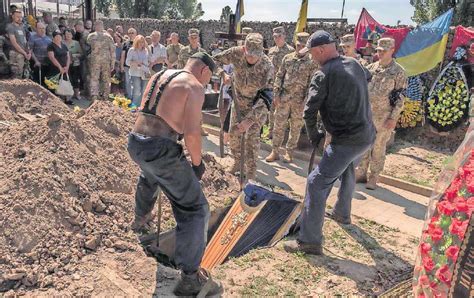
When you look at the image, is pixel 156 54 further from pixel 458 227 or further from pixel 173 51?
pixel 458 227

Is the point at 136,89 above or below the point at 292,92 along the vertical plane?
below

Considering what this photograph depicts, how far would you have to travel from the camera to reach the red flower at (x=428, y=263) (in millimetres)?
2600

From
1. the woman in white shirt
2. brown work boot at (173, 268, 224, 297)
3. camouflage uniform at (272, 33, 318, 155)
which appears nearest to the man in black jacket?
brown work boot at (173, 268, 224, 297)

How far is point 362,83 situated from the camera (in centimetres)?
378

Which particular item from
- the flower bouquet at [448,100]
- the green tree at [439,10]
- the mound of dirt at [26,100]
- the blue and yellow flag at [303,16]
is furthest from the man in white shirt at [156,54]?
the green tree at [439,10]

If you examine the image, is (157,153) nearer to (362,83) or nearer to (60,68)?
(362,83)

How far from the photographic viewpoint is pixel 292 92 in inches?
274

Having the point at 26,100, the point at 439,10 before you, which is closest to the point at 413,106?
the point at 26,100

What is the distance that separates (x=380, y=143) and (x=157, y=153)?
157 inches

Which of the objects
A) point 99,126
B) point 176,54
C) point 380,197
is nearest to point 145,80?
point 176,54

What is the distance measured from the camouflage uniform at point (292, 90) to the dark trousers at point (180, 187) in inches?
159

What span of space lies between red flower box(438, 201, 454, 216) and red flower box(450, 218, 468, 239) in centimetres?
7

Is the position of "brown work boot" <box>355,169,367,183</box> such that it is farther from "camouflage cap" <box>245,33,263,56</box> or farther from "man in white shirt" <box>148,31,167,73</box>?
"man in white shirt" <box>148,31,167,73</box>

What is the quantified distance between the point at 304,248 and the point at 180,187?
5.07 ft
